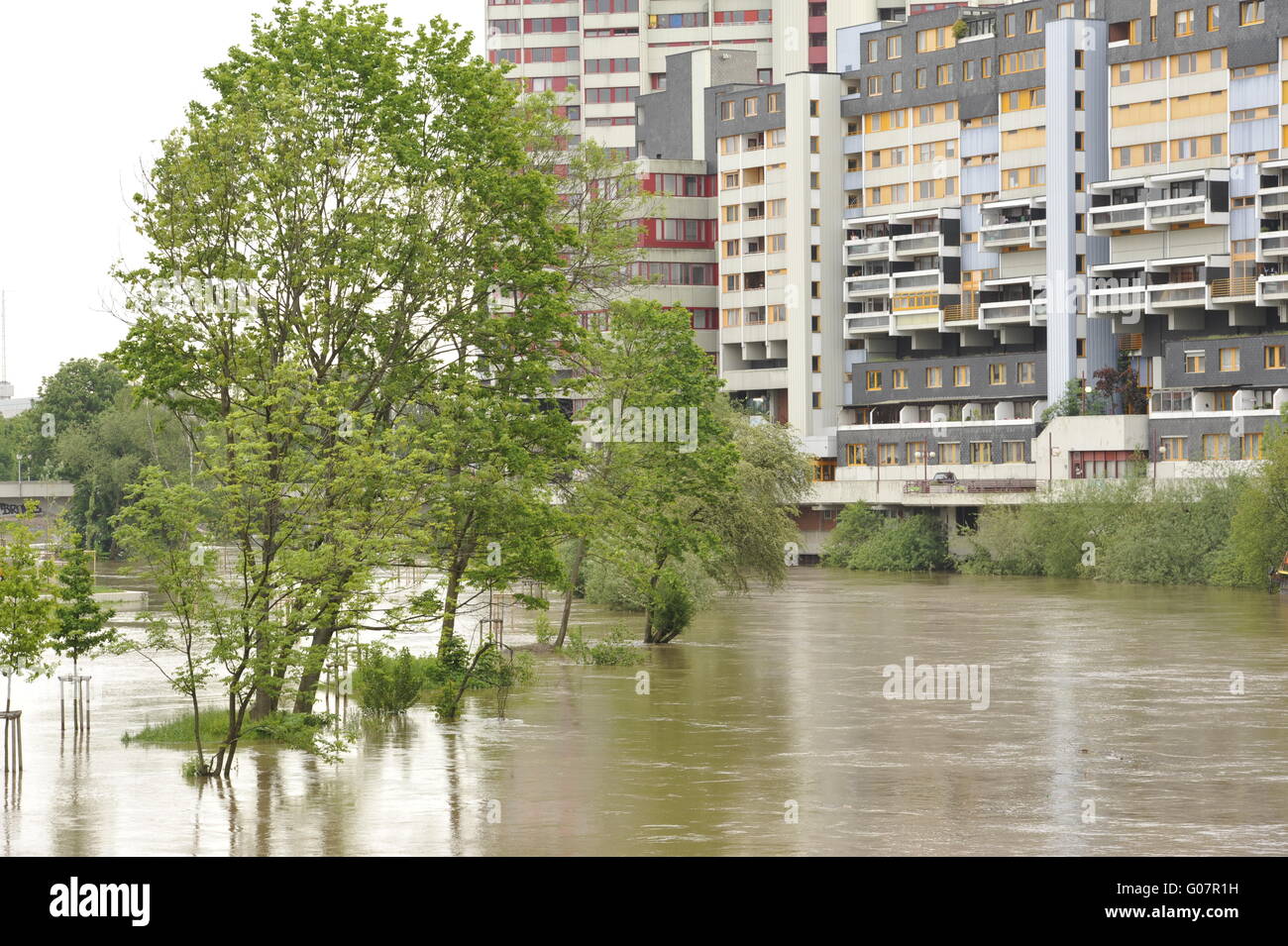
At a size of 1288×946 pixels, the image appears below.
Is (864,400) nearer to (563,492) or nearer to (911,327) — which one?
(911,327)

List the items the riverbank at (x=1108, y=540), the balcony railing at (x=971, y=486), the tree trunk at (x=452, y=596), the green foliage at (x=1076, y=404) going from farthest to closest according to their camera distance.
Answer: the green foliage at (x=1076, y=404) < the balcony railing at (x=971, y=486) < the riverbank at (x=1108, y=540) < the tree trunk at (x=452, y=596)

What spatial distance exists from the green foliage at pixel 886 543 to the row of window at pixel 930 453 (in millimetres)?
6722

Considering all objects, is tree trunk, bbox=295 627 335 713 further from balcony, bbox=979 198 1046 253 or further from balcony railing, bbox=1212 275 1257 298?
balcony, bbox=979 198 1046 253

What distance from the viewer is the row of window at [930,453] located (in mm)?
130250

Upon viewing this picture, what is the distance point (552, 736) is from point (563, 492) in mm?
13709

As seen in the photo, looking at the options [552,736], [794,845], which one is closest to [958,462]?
[552,736]

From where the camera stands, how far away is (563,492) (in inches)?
2156

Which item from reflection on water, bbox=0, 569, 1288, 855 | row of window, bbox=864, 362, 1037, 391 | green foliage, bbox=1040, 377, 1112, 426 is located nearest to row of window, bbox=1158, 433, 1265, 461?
green foliage, bbox=1040, 377, 1112, 426

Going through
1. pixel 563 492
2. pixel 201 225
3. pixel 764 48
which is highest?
pixel 764 48

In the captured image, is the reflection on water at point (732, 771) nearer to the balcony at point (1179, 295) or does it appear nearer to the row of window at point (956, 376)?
the balcony at point (1179, 295)

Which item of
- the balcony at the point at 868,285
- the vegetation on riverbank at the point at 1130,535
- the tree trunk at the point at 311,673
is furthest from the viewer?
the balcony at the point at 868,285

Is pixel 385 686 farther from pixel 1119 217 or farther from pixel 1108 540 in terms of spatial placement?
pixel 1119 217

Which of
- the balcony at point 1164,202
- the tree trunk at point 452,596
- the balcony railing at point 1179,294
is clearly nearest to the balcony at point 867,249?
the balcony at point 1164,202

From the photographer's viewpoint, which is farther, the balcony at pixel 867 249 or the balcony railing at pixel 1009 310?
the balcony at pixel 867 249
